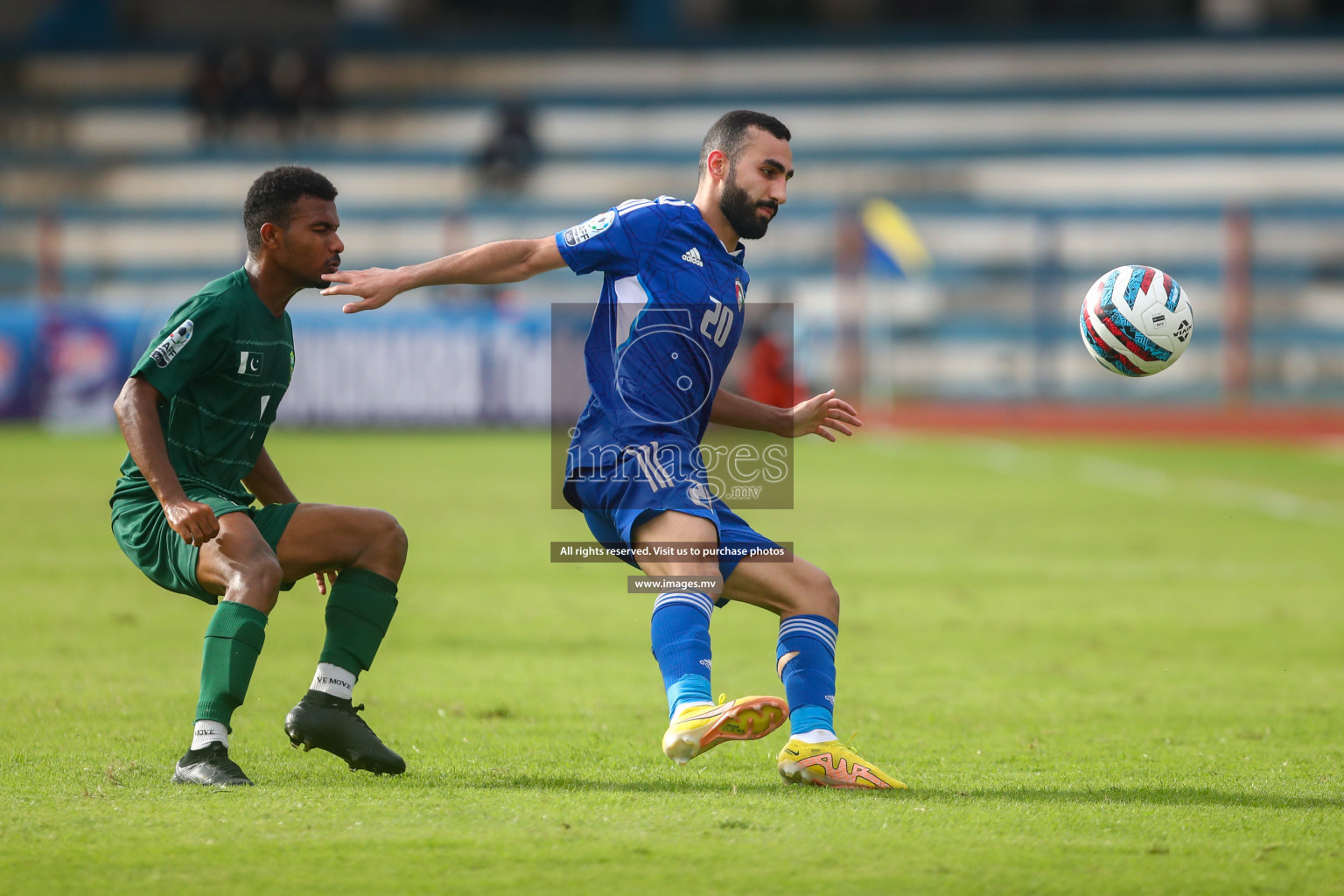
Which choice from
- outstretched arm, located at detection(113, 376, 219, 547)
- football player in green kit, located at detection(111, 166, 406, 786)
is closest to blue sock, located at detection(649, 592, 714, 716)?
football player in green kit, located at detection(111, 166, 406, 786)

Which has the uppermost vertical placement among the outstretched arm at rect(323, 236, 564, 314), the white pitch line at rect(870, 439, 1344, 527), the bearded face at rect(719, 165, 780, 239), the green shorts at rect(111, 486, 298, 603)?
the bearded face at rect(719, 165, 780, 239)

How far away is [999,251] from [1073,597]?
18.6 metres

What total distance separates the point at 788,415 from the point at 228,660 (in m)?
A: 1.82

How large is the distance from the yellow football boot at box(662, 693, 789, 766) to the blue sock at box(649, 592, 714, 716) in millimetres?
143

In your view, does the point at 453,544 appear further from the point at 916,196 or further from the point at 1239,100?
the point at 1239,100

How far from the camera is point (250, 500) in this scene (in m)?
4.86

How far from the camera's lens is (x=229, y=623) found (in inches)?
170

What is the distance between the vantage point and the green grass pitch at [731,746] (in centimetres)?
357

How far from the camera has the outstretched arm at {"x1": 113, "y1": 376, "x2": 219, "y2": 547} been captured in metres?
4.23

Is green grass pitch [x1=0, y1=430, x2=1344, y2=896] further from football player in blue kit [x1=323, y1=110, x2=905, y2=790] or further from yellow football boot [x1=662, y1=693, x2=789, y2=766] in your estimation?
football player in blue kit [x1=323, y1=110, x2=905, y2=790]

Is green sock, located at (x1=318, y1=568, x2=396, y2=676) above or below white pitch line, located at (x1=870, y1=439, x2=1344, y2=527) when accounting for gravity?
above

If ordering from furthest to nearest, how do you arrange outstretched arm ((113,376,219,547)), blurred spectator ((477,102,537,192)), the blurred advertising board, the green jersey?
blurred spectator ((477,102,537,192))
the blurred advertising board
the green jersey
outstretched arm ((113,376,219,547))

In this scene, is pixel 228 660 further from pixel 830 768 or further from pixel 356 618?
pixel 830 768

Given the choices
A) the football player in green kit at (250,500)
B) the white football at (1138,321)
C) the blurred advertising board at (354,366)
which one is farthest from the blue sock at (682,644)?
the blurred advertising board at (354,366)
